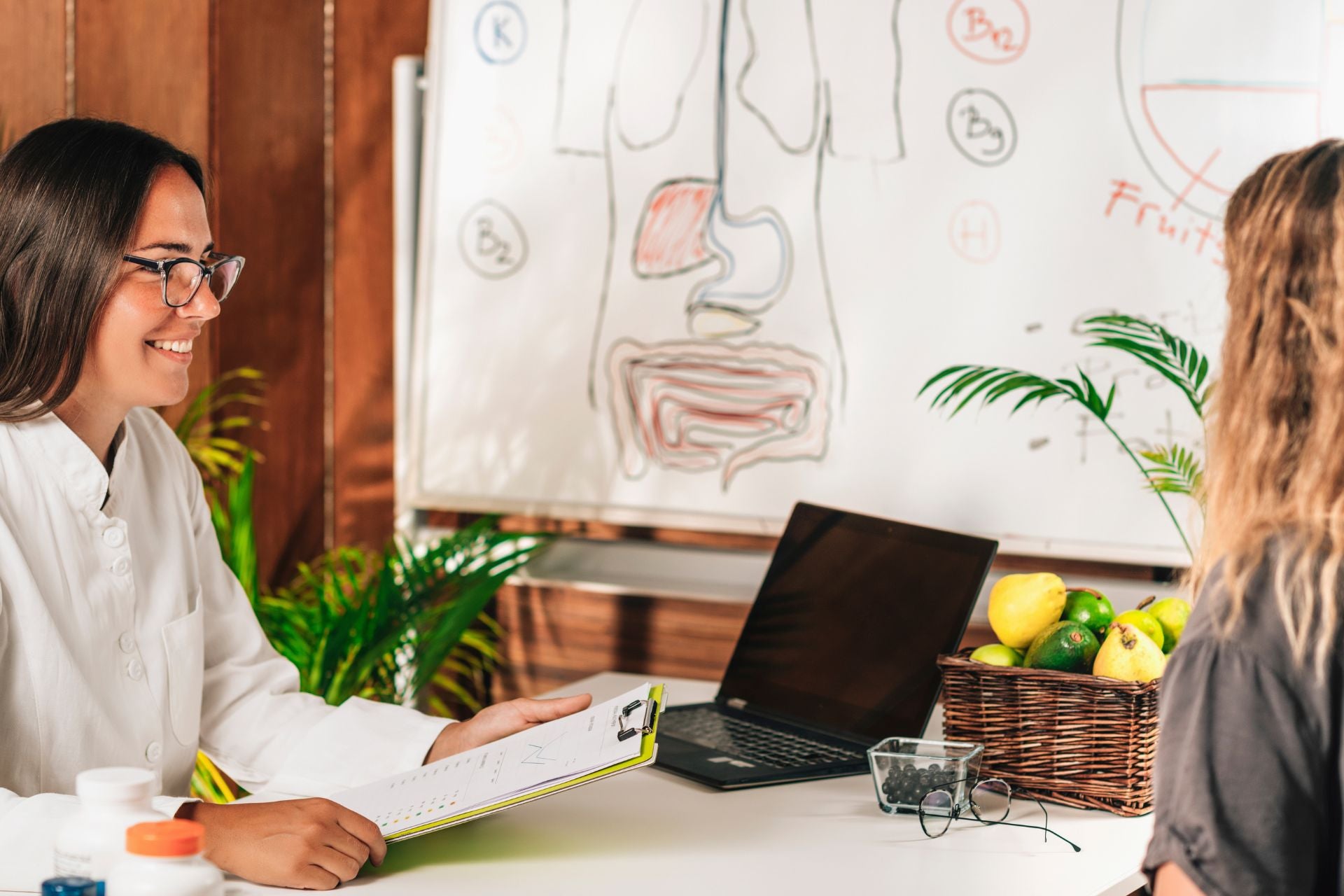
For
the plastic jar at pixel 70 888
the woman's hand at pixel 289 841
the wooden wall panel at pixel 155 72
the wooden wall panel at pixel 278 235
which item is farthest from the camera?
the wooden wall panel at pixel 278 235

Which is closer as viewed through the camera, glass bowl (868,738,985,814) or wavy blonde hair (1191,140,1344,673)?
wavy blonde hair (1191,140,1344,673)

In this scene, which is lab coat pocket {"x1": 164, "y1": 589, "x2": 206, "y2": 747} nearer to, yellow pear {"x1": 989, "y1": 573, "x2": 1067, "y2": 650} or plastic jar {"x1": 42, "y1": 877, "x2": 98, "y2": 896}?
plastic jar {"x1": 42, "y1": 877, "x2": 98, "y2": 896}

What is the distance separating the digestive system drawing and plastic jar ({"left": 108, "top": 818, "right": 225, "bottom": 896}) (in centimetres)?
158

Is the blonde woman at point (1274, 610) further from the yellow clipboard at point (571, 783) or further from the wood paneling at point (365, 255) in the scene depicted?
the wood paneling at point (365, 255)

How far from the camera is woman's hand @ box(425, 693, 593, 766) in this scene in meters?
1.54

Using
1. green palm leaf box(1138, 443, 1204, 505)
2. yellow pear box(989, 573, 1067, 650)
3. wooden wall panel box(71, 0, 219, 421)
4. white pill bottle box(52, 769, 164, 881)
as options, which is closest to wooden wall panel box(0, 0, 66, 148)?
wooden wall panel box(71, 0, 219, 421)

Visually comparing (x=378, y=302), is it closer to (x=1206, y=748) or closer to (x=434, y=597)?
(x=434, y=597)

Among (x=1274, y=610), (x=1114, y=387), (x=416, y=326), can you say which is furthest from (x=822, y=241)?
(x=1274, y=610)

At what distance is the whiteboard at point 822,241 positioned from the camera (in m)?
2.11

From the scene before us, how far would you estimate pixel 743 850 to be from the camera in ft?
4.54

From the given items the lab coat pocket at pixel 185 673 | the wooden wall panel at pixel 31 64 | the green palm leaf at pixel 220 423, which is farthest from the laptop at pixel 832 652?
the wooden wall panel at pixel 31 64

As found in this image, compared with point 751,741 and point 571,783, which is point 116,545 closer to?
point 571,783

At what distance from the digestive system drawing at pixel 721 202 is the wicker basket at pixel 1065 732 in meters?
0.80

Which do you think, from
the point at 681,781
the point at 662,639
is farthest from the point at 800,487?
the point at 681,781
